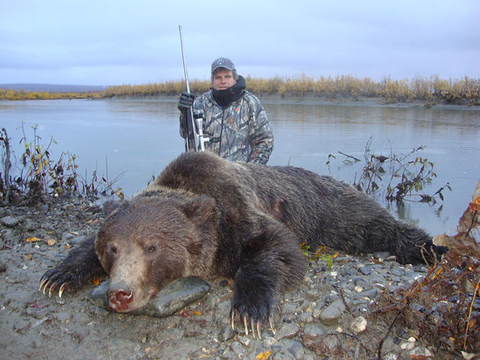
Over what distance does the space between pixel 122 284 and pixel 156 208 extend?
684 millimetres

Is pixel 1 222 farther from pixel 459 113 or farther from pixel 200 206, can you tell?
pixel 459 113

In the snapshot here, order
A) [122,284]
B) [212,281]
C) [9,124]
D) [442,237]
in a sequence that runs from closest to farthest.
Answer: [442,237]
[122,284]
[212,281]
[9,124]

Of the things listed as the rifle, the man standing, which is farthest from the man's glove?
the man standing

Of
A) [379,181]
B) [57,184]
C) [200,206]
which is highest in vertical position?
[200,206]

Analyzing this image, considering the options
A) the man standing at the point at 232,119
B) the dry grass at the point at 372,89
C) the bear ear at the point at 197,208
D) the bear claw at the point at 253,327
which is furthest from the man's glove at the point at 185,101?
the dry grass at the point at 372,89

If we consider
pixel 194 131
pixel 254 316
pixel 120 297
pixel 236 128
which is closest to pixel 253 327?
pixel 254 316

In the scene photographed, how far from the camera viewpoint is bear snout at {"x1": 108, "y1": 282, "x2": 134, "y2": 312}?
2.82 m

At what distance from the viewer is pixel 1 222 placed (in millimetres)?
5098

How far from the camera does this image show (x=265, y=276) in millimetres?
3281

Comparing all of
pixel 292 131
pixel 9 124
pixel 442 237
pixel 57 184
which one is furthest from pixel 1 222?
pixel 9 124

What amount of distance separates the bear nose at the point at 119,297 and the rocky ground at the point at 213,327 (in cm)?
23

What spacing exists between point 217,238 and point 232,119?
3012 mm

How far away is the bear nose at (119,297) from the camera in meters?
2.82

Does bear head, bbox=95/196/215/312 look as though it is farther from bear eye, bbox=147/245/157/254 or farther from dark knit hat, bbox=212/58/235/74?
dark knit hat, bbox=212/58/235/74
